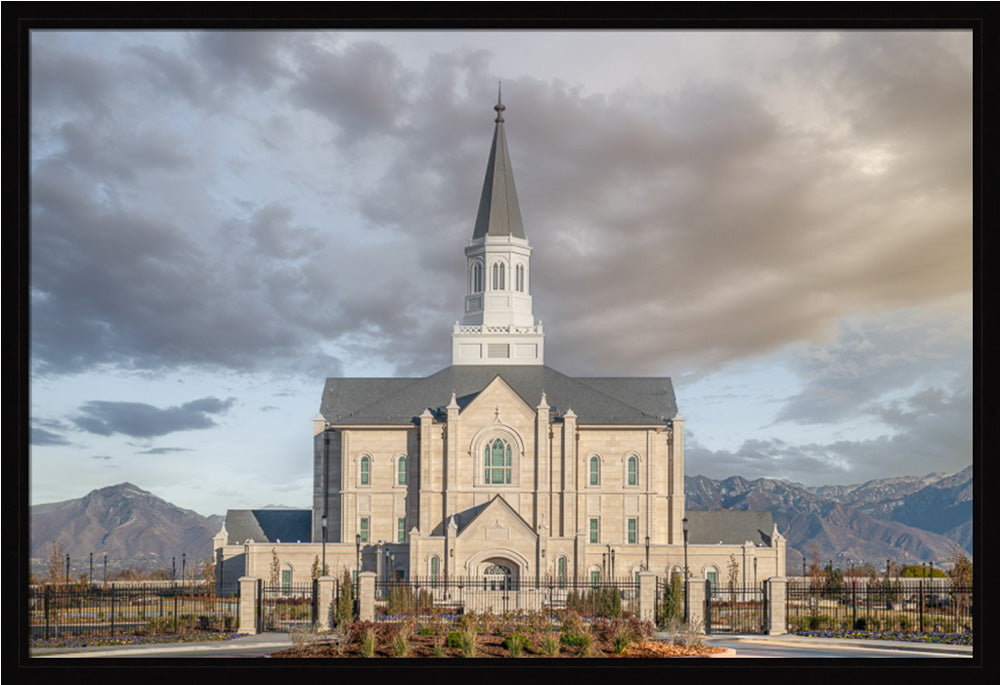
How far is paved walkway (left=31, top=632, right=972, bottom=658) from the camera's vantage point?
106ft

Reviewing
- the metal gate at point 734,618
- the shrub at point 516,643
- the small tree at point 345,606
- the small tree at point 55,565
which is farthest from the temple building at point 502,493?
the shrub at point 516,643

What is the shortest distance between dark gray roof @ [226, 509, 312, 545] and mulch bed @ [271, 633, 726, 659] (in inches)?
1610

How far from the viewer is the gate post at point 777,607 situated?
40094 millimetres

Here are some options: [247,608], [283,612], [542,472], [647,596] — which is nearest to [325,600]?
[247,608]

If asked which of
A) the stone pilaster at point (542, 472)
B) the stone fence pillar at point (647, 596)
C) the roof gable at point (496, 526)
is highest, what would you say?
the stone pilaster at point (542, 472)

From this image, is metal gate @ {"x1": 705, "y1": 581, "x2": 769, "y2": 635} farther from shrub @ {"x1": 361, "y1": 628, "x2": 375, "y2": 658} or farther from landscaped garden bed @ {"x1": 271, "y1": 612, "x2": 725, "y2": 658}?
shrub @ {"x1": 361, "y1": 628, "x2": 375, "y2": 658}

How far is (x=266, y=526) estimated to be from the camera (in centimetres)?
7344

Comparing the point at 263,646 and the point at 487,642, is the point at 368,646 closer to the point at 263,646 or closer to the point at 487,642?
the point at 487,642

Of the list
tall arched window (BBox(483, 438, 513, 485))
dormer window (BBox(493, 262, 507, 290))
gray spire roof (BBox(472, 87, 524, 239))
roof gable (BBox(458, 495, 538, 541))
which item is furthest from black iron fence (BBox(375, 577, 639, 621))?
gray spire roof (BBox(472, 87, 524, 239))

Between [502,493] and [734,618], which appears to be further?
[502,493]

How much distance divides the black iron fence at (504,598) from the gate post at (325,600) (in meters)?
4.10

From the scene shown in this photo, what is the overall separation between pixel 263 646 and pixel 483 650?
7.13m

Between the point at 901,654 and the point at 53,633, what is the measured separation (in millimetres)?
25005

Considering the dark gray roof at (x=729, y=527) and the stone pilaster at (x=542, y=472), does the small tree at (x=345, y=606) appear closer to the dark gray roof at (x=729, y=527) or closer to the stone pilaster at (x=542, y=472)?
the stone pilaster at (x=542, y=472)
